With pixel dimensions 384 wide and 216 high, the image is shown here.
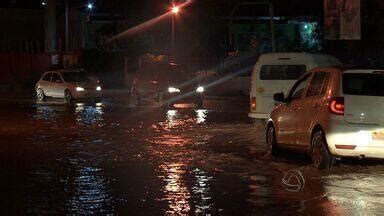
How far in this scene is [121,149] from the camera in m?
14.7

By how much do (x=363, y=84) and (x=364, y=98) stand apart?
384 millimetres

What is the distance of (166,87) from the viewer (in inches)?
1118

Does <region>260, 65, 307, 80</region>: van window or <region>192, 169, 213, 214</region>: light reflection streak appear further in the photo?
<region>260, 65, 307, 80</region>: van window

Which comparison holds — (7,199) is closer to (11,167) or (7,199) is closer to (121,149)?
(11,167)

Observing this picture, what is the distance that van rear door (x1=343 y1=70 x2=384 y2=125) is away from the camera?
Answer: 10820 millimetres

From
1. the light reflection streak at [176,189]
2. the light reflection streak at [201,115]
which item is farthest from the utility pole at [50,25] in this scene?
the light reflection streak at [176,189]

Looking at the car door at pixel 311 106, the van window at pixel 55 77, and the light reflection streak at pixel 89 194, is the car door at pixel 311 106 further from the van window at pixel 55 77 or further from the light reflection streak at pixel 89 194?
the van window at pixel 55 77

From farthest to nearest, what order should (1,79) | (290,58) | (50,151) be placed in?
1. (1,79)
2. (290,58)
3. (50,151)

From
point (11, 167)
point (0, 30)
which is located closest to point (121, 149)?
point (11, 167)

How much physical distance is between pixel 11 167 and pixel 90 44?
47.8 meters

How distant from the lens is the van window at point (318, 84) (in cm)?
1155

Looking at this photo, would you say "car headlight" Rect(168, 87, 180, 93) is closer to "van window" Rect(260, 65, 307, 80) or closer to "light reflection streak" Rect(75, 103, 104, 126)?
"light reflection streak" Rect(75, 103, 104, 126)

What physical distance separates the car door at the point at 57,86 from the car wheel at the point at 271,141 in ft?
64.1

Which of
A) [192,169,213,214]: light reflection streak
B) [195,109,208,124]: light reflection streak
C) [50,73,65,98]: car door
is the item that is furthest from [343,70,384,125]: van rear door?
[50,73,65,98]: car door
